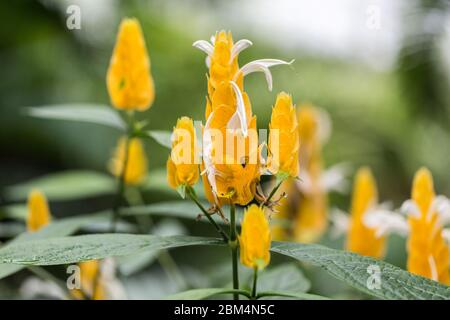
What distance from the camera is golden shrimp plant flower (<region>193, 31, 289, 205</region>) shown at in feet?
1.40

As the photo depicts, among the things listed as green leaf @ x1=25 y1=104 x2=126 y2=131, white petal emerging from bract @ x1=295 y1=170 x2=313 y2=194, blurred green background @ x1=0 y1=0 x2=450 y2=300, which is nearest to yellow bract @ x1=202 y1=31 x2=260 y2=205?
green leaf @ x1=25 y1=104 x2=126 y2=131

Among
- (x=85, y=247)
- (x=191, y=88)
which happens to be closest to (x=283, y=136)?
(x=85, y=247)

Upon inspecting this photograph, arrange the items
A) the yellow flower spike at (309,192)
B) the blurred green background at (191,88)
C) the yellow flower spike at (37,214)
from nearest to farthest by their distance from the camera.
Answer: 1. the yellow flower spike at (37,214)
2. the yellow flower spike at (309,192)
3. the blurred green background at (191,88)

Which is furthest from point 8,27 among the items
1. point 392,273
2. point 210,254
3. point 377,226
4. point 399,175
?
point 392,273

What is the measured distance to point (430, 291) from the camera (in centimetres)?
40

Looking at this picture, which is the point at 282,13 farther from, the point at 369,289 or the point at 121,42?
the point at 369,289

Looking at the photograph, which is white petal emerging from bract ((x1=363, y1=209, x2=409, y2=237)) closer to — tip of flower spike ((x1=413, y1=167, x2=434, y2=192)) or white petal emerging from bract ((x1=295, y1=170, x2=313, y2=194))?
tip of flower spike ((x1=413, y1=167, x2=434, y2=192))

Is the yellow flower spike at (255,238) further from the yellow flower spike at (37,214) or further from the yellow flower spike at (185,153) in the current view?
the yellow flower spike at (37,214)

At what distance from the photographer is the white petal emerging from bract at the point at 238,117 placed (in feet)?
1.37

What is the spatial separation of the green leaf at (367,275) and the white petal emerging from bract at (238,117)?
10 cm

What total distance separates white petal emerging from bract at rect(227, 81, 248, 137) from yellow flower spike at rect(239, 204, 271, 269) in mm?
59

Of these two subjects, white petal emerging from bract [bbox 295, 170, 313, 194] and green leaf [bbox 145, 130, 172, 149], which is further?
white petal emerging from bract [bbox 295, 170, 313, 194]

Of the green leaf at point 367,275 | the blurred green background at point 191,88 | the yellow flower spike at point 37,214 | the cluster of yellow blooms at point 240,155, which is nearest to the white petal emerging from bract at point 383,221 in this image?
the cluster of yellow blooms at point 240,155

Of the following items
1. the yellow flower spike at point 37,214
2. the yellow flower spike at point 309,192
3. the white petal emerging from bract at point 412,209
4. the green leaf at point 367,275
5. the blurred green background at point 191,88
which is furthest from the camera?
the blurred green background at point 191,88
